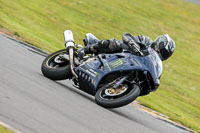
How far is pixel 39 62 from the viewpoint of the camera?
10414mm

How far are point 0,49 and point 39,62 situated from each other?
1.35 m

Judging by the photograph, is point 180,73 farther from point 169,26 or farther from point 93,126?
point 93,126

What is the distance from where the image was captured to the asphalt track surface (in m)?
4.94

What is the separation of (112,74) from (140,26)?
1831cm

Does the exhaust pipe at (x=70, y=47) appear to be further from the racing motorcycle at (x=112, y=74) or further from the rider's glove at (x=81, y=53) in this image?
the rider's glove at (x=81, y=53)

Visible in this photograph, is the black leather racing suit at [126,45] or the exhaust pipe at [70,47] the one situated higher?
the black leather racing suit at [126,45]

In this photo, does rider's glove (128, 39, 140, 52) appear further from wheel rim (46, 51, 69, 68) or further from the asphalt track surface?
wheel rim (46, 51, 69, 68)

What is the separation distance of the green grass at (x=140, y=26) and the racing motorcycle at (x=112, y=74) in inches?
134

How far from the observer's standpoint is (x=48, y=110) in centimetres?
565

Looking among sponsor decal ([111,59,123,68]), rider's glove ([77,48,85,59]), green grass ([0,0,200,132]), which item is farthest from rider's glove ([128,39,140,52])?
green grass ([0,0,200,132])

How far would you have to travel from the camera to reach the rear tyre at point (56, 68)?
8070mm

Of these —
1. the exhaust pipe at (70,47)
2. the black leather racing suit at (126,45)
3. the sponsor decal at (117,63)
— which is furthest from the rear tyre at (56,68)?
the sponsor decal at (117,63)

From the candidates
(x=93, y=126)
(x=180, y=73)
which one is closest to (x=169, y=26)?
(x=180, y=73)

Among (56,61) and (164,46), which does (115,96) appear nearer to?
(164,46)
